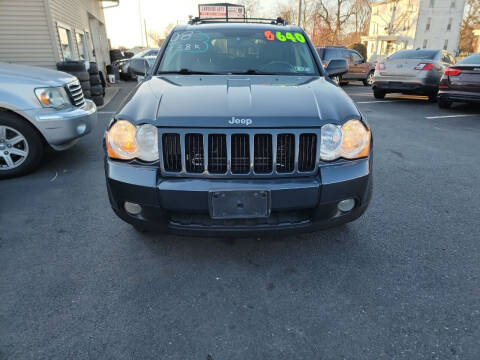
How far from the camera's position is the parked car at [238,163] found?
196 centimetres

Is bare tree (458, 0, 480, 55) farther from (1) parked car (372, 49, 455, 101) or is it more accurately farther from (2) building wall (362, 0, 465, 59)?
(1) parked car (372, 49, 455, 101)

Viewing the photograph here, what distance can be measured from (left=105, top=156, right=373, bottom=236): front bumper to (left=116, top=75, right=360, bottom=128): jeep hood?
12.9 inches

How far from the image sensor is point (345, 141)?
2.11m

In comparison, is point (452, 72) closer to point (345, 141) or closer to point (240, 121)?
point (345, 141)

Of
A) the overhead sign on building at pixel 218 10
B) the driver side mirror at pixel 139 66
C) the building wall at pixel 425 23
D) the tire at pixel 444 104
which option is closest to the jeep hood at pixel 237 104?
the driver side mirror at pixel 139 66

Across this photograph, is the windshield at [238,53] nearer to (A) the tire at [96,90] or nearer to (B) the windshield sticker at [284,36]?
(B) the windshield sticker at [284,36]

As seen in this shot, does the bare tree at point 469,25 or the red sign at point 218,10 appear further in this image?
the bare tree at point 469,25

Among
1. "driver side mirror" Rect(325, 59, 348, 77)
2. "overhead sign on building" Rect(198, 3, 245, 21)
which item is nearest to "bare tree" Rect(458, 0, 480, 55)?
"overhead sign on building" Rect(198, 3, 245, 21)

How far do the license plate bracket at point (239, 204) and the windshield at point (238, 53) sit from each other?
148 cm

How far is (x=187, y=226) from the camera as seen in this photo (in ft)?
6.70

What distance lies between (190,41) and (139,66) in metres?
0.67

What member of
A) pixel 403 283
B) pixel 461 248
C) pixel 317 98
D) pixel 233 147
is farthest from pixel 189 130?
pixel 461 248

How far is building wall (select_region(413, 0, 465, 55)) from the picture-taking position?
45062mm

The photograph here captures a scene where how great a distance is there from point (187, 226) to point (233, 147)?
56cm
